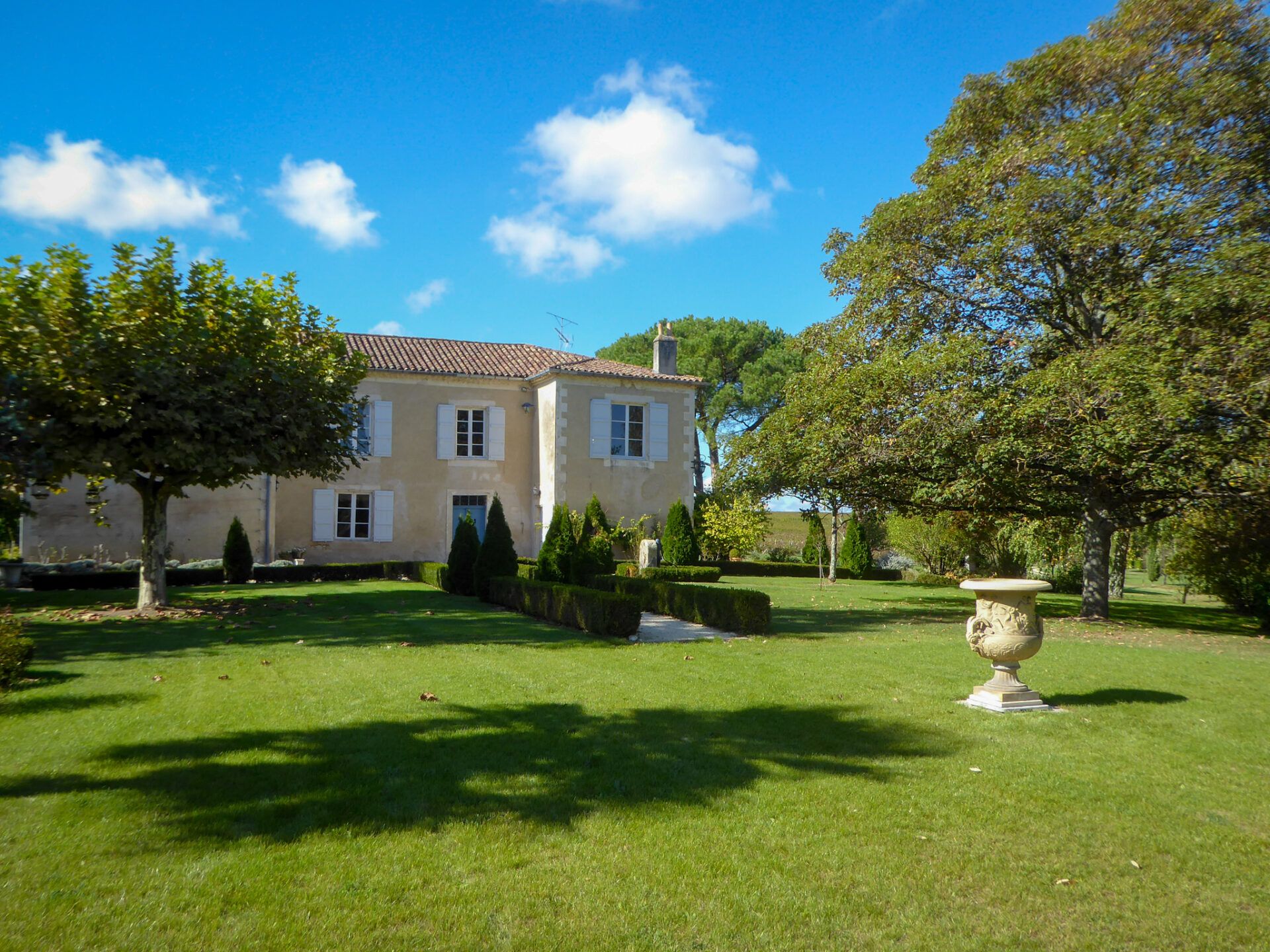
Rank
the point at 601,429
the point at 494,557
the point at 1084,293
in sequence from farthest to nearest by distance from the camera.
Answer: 1. the point at 601,429
2. the point at 494,557
3. the point at 1084,293

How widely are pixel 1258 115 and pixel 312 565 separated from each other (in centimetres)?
2185

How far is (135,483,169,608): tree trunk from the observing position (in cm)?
1291

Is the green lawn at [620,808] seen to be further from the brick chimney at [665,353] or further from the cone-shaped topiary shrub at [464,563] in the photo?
the brick chimney at [665,353]

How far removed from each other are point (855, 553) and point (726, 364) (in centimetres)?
1478

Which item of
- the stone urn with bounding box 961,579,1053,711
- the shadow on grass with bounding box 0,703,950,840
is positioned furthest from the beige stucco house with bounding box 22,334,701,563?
the shadow on grass with bounding box 0,703,950,840

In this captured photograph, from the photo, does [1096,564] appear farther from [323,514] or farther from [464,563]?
[323,514]

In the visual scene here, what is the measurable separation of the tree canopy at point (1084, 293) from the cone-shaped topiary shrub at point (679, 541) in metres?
9.40

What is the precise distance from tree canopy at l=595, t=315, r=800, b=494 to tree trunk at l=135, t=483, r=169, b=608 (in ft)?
91.9

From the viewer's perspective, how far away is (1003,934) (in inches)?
127

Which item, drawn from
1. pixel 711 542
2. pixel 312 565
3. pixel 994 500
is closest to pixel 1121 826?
pixel 994 500

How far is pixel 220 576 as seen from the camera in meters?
19.8

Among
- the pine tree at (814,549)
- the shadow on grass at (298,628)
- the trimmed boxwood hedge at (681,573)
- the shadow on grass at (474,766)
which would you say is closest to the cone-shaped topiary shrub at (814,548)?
the pine tree at (814,549)

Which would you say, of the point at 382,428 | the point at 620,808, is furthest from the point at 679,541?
the point at 620,808

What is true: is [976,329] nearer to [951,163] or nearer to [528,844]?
[951,163]
